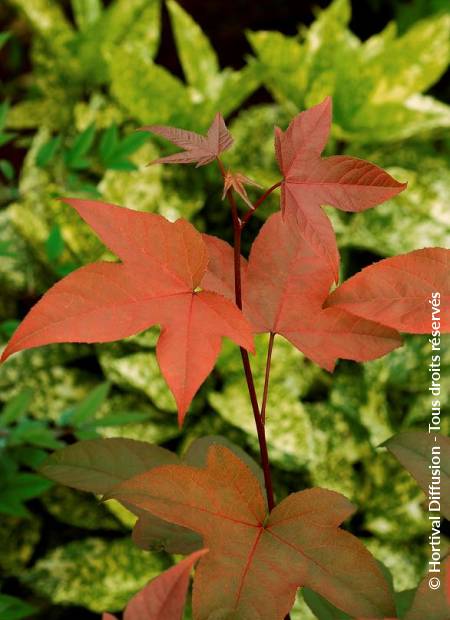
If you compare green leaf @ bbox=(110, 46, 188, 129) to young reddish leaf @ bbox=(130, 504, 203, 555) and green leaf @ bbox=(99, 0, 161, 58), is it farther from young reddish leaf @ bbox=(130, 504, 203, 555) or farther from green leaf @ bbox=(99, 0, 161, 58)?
young reddish leaf @ bbox=(130, 504, 203, 555)

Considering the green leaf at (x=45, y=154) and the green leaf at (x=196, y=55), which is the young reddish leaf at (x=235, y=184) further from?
the green leaf at (x=196, y=55)

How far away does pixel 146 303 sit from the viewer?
1.64 ft

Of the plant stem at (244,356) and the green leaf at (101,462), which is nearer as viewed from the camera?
the plant stem at (244,356)

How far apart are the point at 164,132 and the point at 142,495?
24 cm

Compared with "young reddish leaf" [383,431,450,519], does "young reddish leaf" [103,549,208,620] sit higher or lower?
higher

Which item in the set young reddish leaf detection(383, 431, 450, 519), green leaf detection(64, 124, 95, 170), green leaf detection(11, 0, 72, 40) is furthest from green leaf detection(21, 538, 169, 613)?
green leaf detection(11, 0, 72, 40)

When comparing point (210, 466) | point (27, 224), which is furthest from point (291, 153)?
point (27, 224)

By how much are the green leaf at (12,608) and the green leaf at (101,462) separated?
→ 461 mm

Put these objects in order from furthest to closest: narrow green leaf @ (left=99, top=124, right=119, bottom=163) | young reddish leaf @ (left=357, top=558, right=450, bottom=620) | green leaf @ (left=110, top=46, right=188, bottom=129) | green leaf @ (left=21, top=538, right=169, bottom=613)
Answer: green leaf @ (left=110, top=46, right=188, bottom=129)
green leaf @ (left=21, top=538, right=169, bottom=613)
narrow green leaf @ (left=99, top=124, right=119, bottom=163)
young reddish leaf @ (left=357, top=558, right=450, bottom=620)

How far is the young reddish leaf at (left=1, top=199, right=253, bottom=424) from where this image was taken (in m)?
0.48

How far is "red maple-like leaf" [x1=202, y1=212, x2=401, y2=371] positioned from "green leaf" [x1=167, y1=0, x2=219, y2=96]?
1.47m

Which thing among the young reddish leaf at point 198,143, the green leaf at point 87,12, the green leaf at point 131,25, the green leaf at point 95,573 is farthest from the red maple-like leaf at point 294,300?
the green leaf at point 87,12

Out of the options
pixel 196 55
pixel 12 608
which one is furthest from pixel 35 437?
pixel 196 55

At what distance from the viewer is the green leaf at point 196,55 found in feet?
6.54
